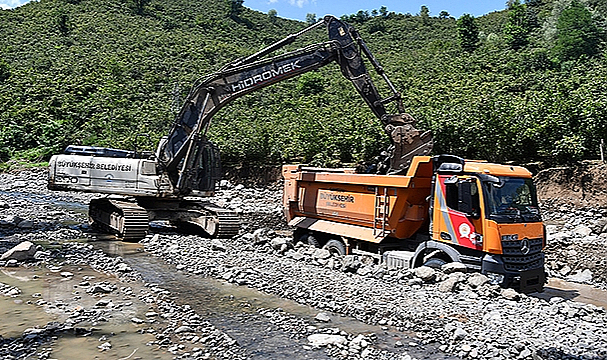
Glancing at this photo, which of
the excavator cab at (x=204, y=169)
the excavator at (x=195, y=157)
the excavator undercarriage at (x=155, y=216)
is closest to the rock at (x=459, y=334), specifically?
the excavator at (x=195, y=157)

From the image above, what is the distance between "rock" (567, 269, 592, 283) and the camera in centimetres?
1125

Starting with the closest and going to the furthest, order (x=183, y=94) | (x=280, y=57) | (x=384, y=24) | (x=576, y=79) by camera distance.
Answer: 1. (x=280, y=57)
2. (x=576, y=79)
3. (x=183, y=94)
4. (x=384, y=24)

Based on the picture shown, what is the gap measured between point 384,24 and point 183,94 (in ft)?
126

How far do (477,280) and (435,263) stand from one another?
1.11m

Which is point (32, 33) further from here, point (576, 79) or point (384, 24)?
point (576, 79)


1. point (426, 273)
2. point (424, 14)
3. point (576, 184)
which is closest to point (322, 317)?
point (426, 273)

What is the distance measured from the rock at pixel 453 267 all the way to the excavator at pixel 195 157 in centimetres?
334

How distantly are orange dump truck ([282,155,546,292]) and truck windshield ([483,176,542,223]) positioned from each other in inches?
0.6

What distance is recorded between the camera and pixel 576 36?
41281 millimetres

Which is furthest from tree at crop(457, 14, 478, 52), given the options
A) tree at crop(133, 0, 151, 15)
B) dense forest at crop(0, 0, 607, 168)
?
tree at crop(133, 0, 151, 15)

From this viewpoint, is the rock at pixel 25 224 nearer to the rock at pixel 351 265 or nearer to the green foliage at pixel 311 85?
the rock at pixel 351 265

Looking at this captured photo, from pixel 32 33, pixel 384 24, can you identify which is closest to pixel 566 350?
pixel 32 33

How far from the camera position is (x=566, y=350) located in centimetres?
623

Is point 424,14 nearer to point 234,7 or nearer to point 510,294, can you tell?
point 234,7
